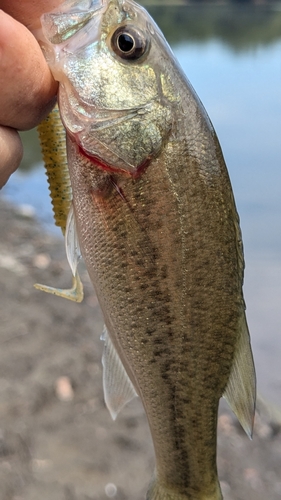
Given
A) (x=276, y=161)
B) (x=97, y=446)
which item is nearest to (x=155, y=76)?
(x=97, y=446)

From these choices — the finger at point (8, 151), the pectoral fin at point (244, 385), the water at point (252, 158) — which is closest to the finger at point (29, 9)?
the finger at point (8, 151)

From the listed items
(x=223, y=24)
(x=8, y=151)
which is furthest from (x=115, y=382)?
(x=223, y=24)

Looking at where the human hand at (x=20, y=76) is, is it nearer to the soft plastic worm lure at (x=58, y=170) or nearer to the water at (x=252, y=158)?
the soft plastic worm lure at (x=58, y=170)

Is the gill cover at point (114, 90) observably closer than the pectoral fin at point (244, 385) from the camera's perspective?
Yes

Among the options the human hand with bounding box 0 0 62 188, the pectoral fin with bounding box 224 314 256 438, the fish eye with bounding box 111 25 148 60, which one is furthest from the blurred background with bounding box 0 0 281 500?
the fish eye with bounding box 111 25 148 60

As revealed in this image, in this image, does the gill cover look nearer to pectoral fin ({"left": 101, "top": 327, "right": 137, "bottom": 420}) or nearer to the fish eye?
the fish eye

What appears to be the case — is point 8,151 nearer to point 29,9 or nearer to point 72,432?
point 29,9
